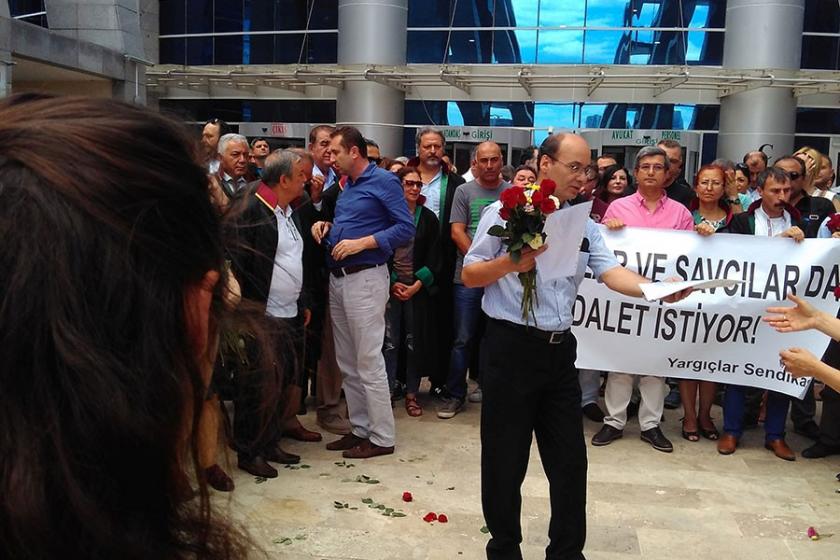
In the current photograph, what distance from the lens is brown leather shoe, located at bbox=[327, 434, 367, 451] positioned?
237 inches

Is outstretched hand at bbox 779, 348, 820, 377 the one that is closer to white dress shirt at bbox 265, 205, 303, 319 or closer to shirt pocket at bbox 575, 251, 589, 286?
shirt pocket at bbox 575, 251, 589, 286

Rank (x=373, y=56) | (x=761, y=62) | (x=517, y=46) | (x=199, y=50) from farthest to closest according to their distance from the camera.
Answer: (x=199, y=50), (x=517, y=46), (x=373, y=56), (x=761, y=62)

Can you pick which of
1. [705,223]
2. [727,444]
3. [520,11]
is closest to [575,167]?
[705,223]

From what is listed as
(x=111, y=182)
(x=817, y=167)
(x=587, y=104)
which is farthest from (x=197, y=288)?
(x=587, y=104)

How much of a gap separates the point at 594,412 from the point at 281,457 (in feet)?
9.11

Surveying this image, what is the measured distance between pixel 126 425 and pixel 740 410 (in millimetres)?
6194

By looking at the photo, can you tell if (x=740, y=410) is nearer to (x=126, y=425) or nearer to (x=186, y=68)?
(x=126, y=425)

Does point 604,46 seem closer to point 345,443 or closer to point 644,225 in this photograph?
point 644,225

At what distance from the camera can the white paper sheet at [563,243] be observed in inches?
147

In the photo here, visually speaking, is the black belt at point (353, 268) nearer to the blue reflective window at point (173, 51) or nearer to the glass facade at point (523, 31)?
the glass facade at point (523, 31)

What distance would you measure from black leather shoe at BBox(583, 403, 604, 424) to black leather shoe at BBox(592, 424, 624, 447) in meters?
0.48

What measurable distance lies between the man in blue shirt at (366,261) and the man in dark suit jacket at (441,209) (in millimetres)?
1350

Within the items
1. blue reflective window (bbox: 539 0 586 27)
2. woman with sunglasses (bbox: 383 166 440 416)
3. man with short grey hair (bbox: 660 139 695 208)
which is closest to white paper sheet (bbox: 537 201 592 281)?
woman with sunglasses (bbox: 383 166 440 416)

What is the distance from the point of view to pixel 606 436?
6301mm
